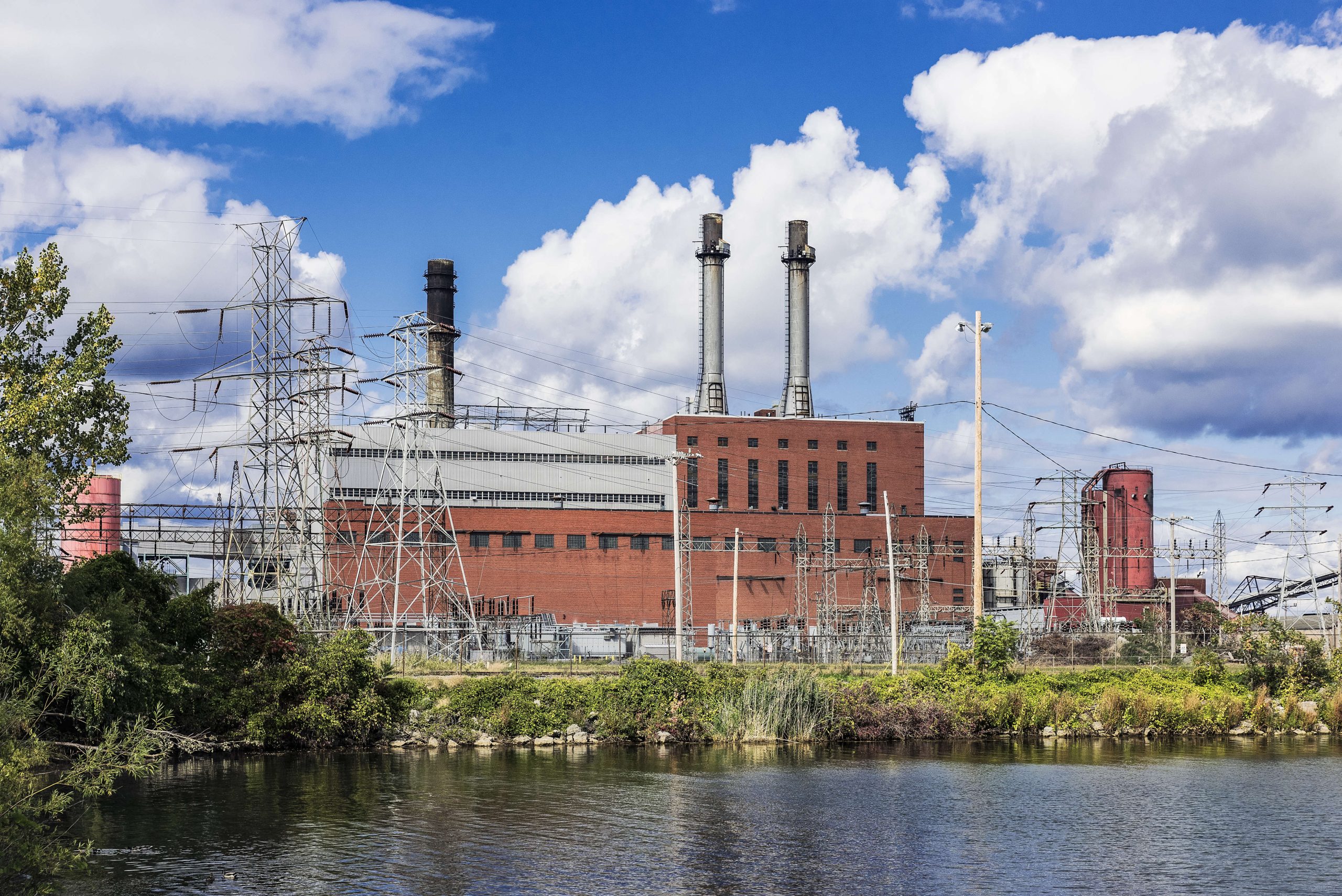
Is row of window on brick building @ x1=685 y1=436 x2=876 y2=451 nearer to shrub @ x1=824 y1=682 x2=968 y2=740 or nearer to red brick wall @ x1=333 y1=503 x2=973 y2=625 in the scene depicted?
red brick wall @ x1=333 y1=503 x2=973 y2=625

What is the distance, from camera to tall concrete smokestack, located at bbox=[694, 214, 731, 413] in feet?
297

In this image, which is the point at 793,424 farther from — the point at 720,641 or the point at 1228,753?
the point at 1228,753

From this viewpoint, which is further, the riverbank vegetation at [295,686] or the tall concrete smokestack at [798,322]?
the tall concrete smokestack at [798,322]

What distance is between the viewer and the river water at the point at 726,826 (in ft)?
57.8

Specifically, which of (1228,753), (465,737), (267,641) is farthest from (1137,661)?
(267,641)

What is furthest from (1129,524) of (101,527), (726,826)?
(726,826)

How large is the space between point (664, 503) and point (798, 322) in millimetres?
18216

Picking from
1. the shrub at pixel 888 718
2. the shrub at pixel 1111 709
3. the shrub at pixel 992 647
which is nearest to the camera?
the shrub at pixel 888 718

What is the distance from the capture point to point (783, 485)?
8800 cm

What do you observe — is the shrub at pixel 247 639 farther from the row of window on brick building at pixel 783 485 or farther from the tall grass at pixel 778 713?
the row of window on brick building at pixel 783 485

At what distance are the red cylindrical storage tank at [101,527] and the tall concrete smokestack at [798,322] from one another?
4698 centimetres

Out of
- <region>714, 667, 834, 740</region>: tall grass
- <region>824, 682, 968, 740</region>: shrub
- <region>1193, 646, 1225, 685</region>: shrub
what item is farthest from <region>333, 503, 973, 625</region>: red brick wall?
<region>824, 682, 968, 740</region>: shrub

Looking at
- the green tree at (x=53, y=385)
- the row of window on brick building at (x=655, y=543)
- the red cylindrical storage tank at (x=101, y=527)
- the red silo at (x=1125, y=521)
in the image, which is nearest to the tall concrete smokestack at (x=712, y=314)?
the row of window on brick building at (x=655, y=543)

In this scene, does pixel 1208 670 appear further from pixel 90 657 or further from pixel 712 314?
pixel 712 314
